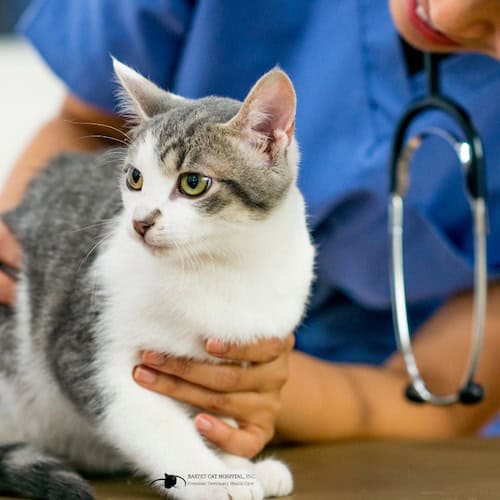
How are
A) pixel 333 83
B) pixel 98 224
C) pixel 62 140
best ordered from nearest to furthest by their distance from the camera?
pixel 98 224
pixel 333 83
pixel 62 140

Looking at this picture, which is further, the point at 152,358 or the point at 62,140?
the point at 62,140

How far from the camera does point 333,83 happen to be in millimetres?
1261

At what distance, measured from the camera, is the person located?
124cm

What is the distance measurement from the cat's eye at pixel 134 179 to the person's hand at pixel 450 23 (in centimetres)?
35

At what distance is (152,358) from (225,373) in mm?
96

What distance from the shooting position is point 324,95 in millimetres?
1259

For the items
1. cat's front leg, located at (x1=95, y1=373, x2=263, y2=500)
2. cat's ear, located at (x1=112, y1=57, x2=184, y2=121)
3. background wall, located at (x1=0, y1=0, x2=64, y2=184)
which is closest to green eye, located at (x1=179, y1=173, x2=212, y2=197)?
cat's ear, located at (x1=112, y1=57, x2=184, y2=121)

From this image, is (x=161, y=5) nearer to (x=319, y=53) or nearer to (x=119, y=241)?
(x=319, y=53)

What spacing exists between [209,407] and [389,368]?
21.3 inches

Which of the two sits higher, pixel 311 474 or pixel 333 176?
pixel 333 176

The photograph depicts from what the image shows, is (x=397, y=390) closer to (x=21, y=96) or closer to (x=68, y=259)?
(x=68, y=259)

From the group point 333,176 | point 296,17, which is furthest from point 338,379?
point 296,17

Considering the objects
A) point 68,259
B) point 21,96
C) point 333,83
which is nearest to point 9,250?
point 68,259

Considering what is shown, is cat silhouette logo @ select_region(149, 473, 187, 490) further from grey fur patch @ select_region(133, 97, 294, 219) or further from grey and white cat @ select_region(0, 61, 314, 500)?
grey fur patch @ select_region(133, 97, 294, 219)
